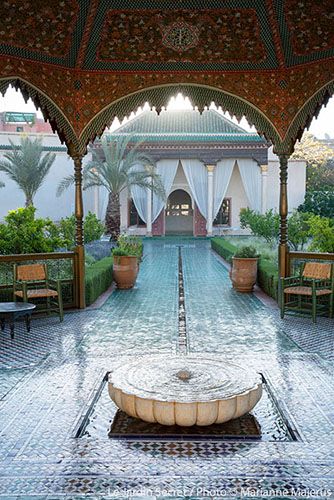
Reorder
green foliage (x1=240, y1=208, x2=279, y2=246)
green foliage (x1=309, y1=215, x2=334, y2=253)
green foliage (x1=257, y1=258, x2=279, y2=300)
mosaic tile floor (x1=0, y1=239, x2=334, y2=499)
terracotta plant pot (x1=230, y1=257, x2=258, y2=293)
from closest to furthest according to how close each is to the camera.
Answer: mosaic tile floor (x1=0, y1=239, x2=334, y2=499) → green foliage (x1=309, y1=215, x2=334, y2=253) → green foliage (x1=257, y1=258, x2=279, y2=300) → terracotta plant pot (x1=230, y1=257, x2=258, y2=293) → green foliage (x1=240, y1=208, x2=279, y2=246)

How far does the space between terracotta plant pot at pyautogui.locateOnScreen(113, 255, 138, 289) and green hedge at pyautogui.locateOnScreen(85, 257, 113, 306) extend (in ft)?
0.66

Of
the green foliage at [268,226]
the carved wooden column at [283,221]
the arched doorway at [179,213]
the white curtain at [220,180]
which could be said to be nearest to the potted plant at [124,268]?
the carved wooden column at [283,221]

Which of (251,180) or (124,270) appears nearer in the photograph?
(124,270)

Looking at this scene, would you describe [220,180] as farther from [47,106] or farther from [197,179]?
[47,106]

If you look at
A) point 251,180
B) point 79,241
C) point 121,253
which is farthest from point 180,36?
point 251,180

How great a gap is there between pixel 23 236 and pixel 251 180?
17.6 meters

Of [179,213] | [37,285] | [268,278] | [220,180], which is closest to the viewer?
[37,285]

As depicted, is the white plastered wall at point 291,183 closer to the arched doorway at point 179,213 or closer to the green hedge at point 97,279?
the arched doorway at point 179,213

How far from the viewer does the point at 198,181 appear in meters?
24.8

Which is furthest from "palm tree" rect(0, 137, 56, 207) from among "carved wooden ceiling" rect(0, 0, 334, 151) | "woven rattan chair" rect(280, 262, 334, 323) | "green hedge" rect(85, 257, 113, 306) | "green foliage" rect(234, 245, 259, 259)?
"woven rattan chair" rect(280, 262, 334, 323)

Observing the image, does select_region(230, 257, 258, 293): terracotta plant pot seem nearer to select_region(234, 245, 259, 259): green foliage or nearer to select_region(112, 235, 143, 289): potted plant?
select_region(234, 245, 259, 259): green foliage

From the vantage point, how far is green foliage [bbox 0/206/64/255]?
8547 millimetres

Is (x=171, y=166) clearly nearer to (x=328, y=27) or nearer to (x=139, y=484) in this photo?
(x=328, y=27)

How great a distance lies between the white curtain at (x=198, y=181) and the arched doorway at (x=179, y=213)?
11.4ft
